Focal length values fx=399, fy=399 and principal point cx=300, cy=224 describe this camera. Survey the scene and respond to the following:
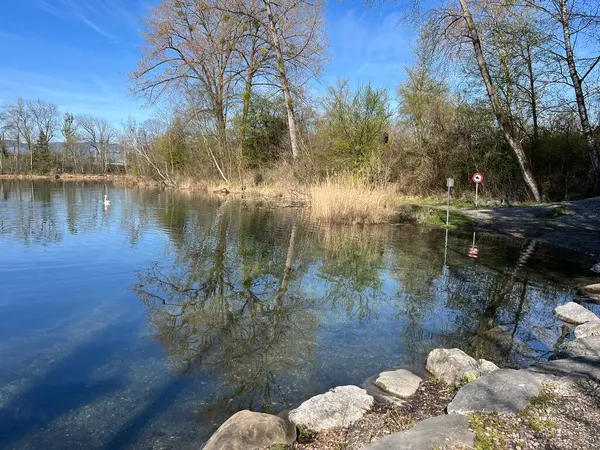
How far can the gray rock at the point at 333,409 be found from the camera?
2.52m

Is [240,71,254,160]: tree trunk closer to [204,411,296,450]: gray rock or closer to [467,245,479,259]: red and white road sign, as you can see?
[467,245,479,259]: red and white road sign

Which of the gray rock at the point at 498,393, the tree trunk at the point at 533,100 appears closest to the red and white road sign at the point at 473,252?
the gray rock at the point at 498,393

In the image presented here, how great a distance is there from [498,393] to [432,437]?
741 millimetres

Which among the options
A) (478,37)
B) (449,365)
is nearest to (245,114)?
(478,37)

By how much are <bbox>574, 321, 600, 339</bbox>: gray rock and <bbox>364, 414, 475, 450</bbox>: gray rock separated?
8.41ft

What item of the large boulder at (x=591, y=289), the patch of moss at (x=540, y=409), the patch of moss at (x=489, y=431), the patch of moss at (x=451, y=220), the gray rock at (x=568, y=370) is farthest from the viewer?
the patch of moss at (x=451, y=220)

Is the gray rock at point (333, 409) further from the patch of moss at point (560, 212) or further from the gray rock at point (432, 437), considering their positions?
the patch of moss at point (560, 212)

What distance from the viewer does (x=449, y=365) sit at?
10.6 ft

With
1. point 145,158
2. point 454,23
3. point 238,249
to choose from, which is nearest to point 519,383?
point 238,249

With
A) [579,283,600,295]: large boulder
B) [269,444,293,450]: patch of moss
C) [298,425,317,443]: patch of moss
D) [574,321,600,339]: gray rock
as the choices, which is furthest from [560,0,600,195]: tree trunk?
[269,444,293,450]: patch of moss

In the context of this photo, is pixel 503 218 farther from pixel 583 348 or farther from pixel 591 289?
pixel 583 348

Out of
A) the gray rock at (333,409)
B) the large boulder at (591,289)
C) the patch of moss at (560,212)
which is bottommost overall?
the gray rock at (333,409)

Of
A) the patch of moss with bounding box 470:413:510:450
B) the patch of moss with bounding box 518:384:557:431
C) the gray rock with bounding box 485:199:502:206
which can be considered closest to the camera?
the patch of moss with bounding box 470:413:510:450

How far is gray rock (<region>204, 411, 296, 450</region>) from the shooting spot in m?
2.23
